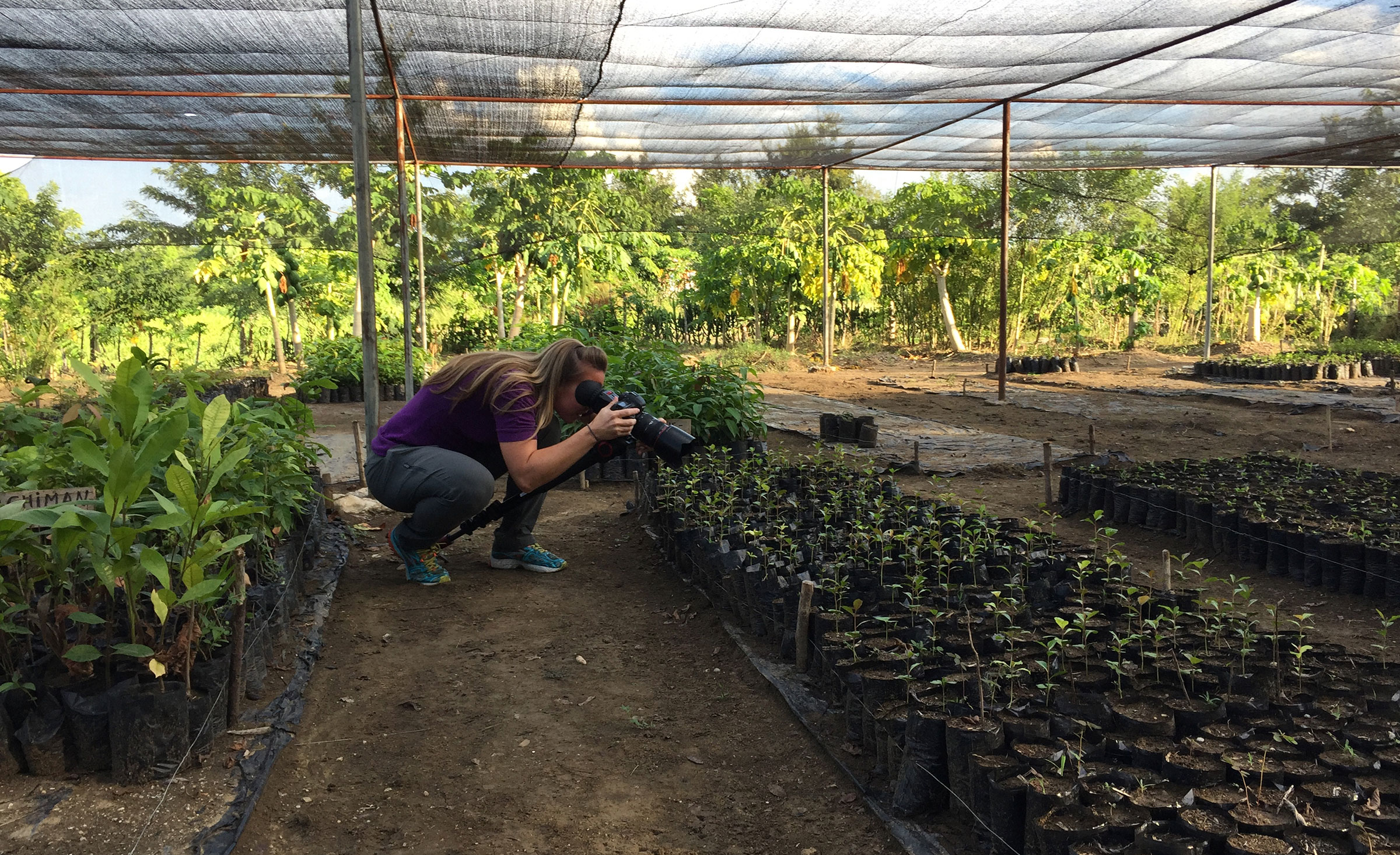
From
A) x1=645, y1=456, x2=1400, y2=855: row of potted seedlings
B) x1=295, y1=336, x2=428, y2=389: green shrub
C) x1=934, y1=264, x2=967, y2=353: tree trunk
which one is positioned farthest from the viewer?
x1=934, y1=264, x2=967, y2=353: tree trunk

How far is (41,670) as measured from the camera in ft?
7.57

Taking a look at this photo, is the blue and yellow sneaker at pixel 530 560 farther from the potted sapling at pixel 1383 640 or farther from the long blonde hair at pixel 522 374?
the potted sapling at pixel 1383 640

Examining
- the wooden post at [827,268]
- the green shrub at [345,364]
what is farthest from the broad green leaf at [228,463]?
the wooden post at [827,268]

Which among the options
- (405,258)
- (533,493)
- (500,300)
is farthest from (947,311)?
(533,493)

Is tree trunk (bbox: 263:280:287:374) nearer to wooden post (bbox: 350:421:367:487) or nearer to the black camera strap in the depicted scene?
wooden post (bbox: 350:421:367:487)

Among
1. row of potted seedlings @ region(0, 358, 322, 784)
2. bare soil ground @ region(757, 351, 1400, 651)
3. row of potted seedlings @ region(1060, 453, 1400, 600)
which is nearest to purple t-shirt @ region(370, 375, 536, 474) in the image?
row of potted seedlings @ region(0, 358, 322, 784)

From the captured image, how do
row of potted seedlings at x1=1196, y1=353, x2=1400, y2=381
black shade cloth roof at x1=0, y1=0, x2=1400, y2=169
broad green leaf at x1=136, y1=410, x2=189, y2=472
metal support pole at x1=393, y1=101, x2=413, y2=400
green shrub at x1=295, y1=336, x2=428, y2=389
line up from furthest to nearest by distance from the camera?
row of potted seedlings at x1=1196, y1=353, x2=1400, y2=381 → green shrub at x1=295, y1=336, x2=428, y2=389 → metal support pole at x1=393, y1=101, x2=413, y2=400 → black shade cloth roof at x1=0, y1=0, x2=1400, y2=169 → broad green leaf at x1=136, y1=410, x2=189, y2=472

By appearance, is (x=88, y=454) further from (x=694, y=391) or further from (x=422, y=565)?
(x=694, y=391)

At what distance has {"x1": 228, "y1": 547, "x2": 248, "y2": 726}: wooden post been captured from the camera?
245cm

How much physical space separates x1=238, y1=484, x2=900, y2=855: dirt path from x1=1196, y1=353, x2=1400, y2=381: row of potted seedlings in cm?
1209

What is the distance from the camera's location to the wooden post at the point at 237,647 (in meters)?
2.45

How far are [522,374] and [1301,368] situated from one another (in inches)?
509

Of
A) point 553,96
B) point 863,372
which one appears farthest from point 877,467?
point 863,372

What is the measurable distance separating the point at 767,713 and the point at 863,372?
42.7ft
